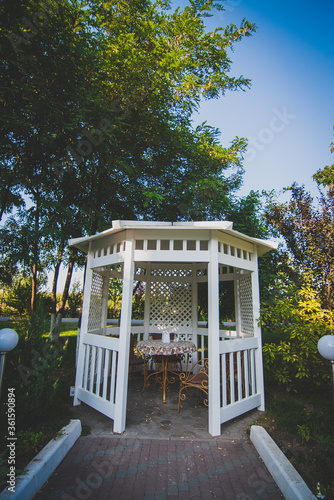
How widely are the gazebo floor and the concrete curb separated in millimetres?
425

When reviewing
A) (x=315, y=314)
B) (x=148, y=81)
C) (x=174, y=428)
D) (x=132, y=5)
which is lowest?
(x=174, y=428)

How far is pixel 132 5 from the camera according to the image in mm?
6797

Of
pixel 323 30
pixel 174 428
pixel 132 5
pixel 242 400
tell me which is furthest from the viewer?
pixel 132 5

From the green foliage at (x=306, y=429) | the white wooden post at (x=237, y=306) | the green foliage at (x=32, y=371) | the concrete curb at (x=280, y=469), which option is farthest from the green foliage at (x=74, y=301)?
the concrete curb at (x=280, y=469)

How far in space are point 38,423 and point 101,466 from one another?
97 cm

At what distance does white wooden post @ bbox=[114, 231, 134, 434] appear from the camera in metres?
3.51

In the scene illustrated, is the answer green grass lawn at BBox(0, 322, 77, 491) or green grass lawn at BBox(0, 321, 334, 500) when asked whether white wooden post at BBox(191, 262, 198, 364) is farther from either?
green grass lawn at BBox(0, 322, 77, 491)

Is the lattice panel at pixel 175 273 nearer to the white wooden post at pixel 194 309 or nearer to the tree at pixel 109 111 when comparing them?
the white wooden post at pixel 194 309

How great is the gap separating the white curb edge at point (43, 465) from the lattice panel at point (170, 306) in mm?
3372

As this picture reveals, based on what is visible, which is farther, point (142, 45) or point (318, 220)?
point (142, 45)

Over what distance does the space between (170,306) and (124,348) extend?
9.51 ft

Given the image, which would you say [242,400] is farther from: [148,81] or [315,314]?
[148,81]

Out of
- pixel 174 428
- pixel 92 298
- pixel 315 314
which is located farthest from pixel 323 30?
pixel 174 428

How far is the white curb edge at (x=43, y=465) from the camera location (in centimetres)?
206
